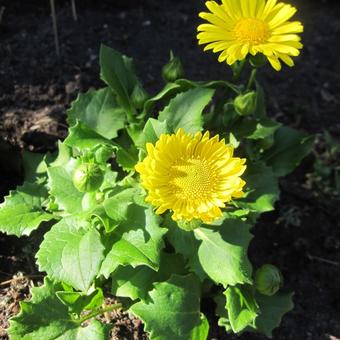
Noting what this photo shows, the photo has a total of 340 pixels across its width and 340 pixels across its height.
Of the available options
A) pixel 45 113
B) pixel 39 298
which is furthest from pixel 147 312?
pixel 45 113

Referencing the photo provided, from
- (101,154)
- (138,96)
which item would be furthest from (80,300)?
(138,96)

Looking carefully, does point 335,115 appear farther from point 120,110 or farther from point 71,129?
point 71,129

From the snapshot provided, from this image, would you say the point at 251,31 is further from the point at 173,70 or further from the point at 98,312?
the point at 98,312

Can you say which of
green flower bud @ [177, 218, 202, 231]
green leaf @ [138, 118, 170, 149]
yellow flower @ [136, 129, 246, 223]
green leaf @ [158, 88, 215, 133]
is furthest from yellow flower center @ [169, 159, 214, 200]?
green leaf @ [158, 88, 215, 133]

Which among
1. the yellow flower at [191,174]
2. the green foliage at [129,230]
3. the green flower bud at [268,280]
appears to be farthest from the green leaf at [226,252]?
the yellow flower at [191,174]

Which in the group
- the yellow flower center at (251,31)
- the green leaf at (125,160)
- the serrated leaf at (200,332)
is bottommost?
the serrated leaf at (200,332)

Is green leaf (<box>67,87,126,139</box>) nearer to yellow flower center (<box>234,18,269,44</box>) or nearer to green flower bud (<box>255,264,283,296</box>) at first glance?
yellow flower center (<box>234,18,269,44</box>)

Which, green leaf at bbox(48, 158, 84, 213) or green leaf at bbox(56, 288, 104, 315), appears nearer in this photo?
green leaf at bbox(56, 288, 104, 315)

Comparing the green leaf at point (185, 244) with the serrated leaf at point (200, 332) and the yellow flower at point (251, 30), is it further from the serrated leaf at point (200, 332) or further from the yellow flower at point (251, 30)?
the yellow flower at point (251, 30)
